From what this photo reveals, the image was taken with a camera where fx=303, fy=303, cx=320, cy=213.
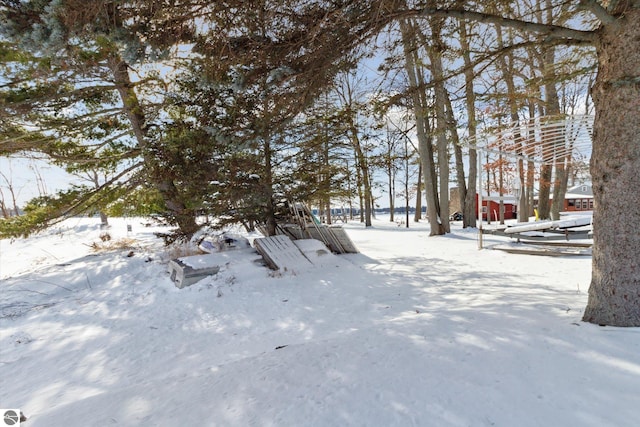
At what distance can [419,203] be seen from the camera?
24406mm

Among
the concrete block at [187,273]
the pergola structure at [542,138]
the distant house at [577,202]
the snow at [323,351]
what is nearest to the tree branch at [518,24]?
the snow at [323,351]

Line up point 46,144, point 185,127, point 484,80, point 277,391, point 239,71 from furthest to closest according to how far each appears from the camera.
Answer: point 46,144 → point 185,127 → point 484,80 → point 239,71 → point 277,391

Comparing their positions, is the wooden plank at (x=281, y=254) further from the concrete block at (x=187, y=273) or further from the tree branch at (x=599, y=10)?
the tree branch at (x=599, y=10)

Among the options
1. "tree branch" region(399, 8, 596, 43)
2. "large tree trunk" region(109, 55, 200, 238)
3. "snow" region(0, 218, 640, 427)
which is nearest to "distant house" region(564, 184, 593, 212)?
"snow" region(0, 218, 640, 427)

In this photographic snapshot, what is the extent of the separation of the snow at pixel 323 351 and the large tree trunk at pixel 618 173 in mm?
288

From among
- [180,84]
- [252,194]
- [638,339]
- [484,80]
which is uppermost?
[180,84]

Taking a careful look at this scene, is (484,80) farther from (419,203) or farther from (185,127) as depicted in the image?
(419,203)

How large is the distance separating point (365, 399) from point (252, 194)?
544 centimetres

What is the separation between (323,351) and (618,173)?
8.72ft

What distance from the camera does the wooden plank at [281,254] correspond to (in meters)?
5.87

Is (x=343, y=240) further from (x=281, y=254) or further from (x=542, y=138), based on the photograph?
(x=542, y=138)

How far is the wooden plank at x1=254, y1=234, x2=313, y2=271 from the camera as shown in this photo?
19.3 feet

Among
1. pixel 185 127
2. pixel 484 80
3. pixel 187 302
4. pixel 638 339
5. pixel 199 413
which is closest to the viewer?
pixel 199 413

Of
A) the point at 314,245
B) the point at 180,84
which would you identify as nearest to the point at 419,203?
the point at 314,245
